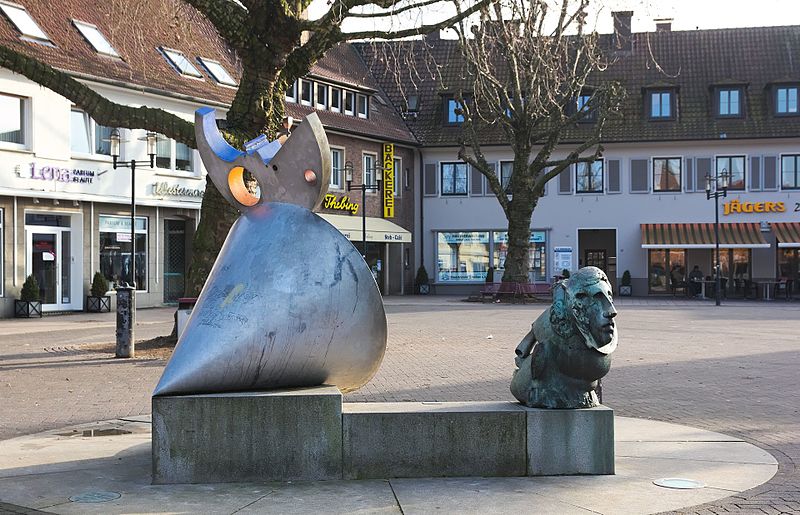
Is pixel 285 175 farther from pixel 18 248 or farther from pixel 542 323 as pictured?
pixel 18 248

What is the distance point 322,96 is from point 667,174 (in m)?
17.1

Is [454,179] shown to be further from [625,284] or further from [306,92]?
[306,92]

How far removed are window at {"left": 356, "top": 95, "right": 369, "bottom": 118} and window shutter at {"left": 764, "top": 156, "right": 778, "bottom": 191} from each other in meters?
19.2

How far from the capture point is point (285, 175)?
8031mm

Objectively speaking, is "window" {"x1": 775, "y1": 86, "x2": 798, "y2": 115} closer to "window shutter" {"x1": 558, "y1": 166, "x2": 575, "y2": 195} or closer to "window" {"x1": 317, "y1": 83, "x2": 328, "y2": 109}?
"window shutter" {"x1": 558, "y1": 166, "x2": 575, "y2": 195}

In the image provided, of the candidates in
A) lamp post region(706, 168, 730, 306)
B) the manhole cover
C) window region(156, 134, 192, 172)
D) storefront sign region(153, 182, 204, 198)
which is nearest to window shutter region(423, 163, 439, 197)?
lamp post region(706, 168, 730, 306)

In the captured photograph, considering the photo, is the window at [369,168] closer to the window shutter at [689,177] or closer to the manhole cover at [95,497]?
the window shutter at [689,177]

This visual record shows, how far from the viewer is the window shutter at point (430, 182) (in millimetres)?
48781

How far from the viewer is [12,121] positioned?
92.5 ft

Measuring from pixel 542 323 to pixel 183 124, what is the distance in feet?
35.0

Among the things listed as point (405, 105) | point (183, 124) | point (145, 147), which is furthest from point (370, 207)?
point (183, 124)

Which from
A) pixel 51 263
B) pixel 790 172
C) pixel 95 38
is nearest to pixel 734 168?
pixel 790 172

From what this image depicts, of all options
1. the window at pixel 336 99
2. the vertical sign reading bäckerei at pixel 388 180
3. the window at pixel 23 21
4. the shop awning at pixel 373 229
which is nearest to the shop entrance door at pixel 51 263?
the window at pixel 23 21

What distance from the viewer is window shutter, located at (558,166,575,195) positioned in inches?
1854
